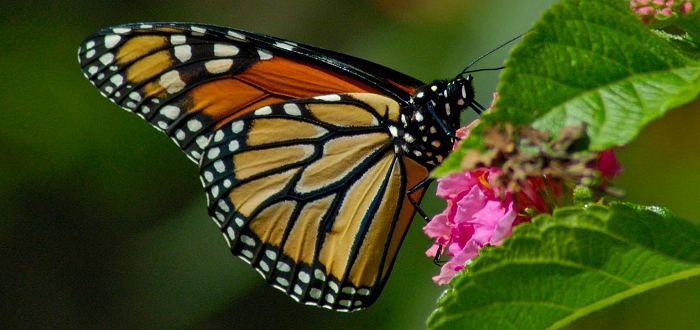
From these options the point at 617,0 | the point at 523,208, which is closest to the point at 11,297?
the point at 523,208

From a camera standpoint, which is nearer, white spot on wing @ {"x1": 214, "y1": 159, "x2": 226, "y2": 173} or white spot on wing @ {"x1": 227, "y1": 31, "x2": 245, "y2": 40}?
white spot on wing @ {"x1": 227, "y1": 31, "x2": 245, "y2": 40}

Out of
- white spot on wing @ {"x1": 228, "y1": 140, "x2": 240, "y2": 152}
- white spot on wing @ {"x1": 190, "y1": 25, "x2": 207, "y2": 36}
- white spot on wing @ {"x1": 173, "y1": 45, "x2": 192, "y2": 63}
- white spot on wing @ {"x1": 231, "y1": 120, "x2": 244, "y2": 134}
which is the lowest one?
white spot on wing @ {"x1": 228, "y1": 140, "x2": 240, "y2": 152}

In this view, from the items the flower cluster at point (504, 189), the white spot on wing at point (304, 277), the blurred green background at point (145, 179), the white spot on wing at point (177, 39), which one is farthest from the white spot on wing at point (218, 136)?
the blurred green background at point (145, 179)

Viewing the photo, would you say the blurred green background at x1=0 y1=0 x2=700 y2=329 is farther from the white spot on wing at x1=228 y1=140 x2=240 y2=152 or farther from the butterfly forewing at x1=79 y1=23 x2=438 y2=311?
the white spot on wing at x1=228 y1=140 x2=240 y2=152

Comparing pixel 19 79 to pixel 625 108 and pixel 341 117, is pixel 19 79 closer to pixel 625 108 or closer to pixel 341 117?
pixel 341 117

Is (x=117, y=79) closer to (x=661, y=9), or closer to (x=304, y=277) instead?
(x=304, y=277)

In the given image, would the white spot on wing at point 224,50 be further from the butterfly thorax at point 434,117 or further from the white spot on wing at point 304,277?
the white spot on wing at point 304,277

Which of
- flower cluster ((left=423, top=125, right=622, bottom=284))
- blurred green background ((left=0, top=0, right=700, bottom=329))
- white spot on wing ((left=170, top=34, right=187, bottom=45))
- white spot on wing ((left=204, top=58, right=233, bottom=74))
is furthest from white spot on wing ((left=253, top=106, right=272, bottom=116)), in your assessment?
blurred green background ((left=0, top=0, right=700, bottom=329))
